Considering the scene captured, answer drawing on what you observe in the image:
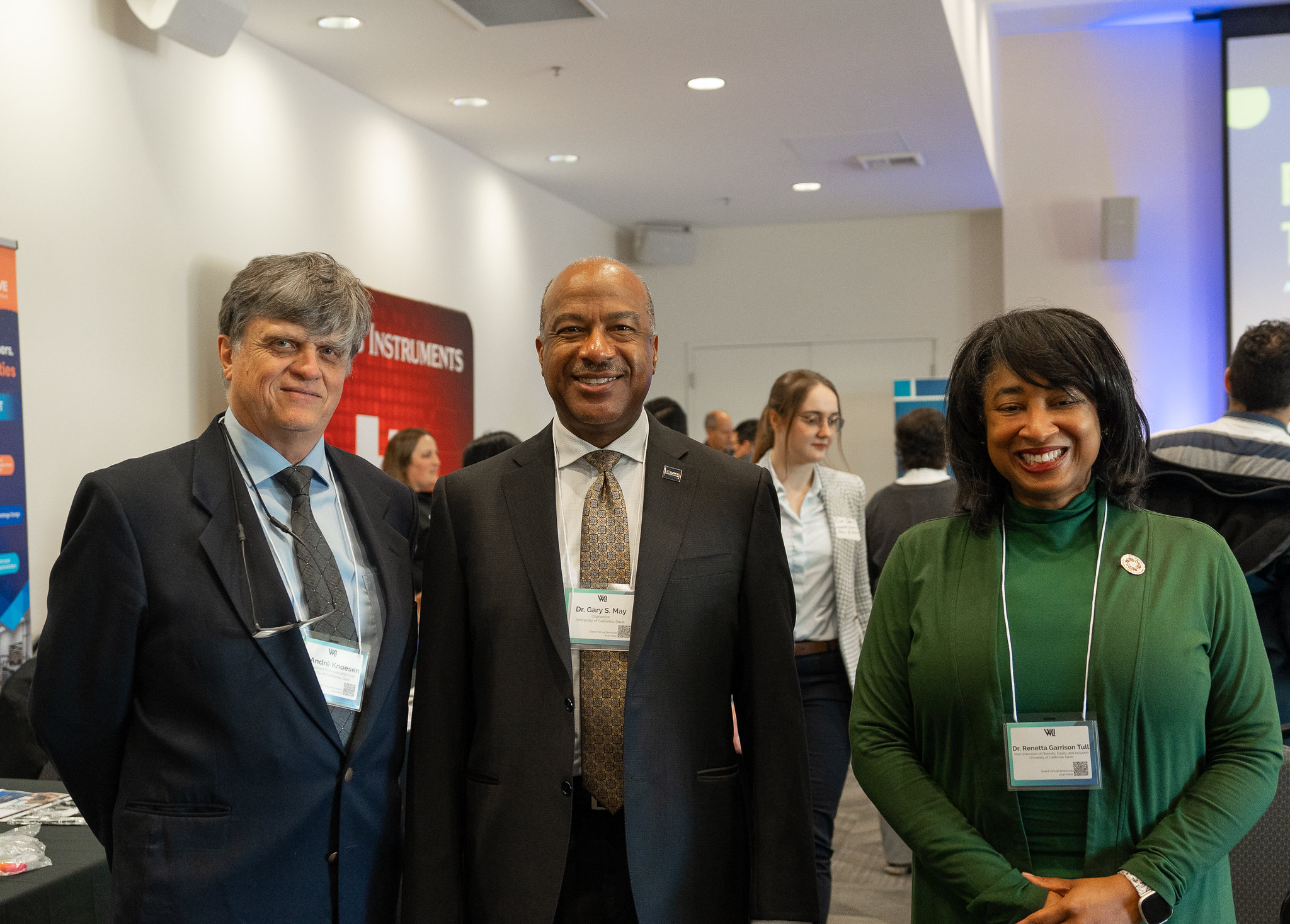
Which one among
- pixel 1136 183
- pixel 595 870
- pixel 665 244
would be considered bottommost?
pixel 595 870

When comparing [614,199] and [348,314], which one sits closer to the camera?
[348,314]

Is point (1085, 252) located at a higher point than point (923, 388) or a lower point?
higher

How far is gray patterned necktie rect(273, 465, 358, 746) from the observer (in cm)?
182

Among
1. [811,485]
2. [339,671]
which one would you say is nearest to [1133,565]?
[339,671]

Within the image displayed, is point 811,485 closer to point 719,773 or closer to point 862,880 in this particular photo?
point 862,880

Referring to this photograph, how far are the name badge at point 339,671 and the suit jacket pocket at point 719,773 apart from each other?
56 cm

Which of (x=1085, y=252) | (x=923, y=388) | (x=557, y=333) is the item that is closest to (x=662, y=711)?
(x=557, y=333)

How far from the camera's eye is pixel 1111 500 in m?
1.81

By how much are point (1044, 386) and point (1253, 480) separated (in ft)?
4.55

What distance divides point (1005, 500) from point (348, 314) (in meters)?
1.13

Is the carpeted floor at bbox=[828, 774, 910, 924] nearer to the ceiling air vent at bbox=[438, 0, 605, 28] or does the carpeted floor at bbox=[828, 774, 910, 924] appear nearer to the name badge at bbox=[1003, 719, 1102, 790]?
the name badge at bbox=[1003, 719, 1102, 790]

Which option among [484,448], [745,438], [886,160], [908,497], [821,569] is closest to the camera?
[821,569]

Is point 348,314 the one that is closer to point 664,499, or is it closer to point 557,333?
point 557,333

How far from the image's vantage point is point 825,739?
3246mm
